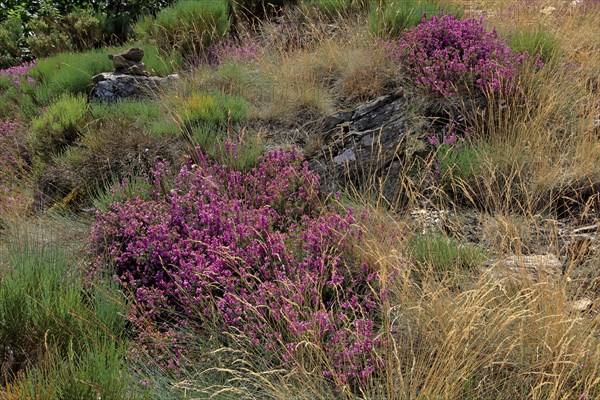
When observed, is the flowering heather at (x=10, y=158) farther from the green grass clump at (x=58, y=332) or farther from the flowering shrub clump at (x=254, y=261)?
the green grass clump at (x=58, y=332)

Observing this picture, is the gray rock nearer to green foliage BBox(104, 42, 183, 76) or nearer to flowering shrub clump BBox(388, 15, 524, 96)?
flowering shrub clump BBox(388, 15, 524, 96)

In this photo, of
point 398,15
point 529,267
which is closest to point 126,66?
point 398,15

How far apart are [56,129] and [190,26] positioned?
9.11 ft

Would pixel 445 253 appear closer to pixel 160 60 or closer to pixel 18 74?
pixel 160 60

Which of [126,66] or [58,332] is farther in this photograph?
[126,66]

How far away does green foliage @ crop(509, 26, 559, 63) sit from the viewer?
6578 mm

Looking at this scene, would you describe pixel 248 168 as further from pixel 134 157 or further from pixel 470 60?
pixel 470 60

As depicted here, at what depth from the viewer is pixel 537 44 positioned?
21.5ft

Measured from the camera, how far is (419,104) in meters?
6.10

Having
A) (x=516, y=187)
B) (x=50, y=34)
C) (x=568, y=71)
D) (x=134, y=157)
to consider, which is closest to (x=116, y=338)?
(x=134, y=157)

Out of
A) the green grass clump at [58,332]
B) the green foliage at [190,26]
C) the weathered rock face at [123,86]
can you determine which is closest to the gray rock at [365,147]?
the green grass clump at [58,332]

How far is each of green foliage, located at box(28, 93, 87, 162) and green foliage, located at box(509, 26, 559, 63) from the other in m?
4.82

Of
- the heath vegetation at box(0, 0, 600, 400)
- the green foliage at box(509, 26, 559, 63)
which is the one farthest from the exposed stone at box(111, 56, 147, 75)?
the green foliage at box(509, 26, 559, 63)

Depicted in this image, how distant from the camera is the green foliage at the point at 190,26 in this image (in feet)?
27.6
